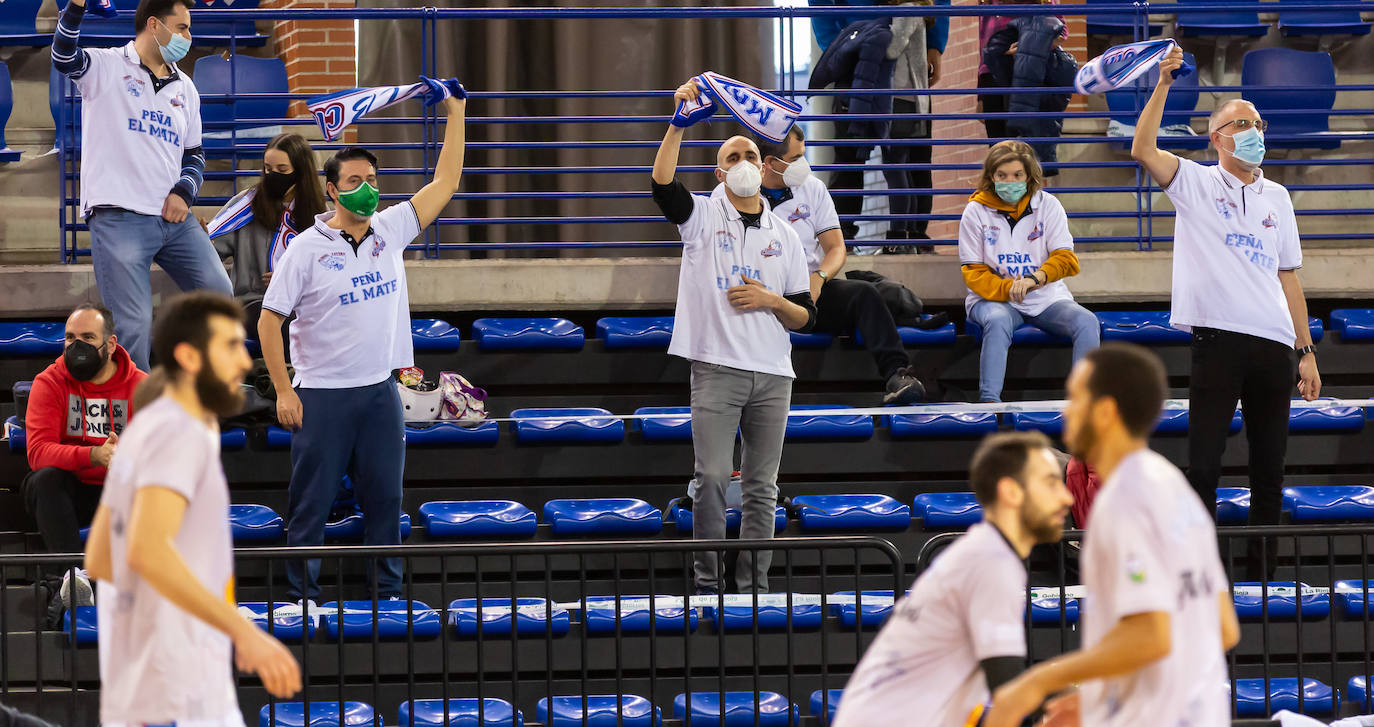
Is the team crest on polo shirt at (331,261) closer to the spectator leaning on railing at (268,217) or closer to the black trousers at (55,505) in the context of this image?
the spectator leaning on railing at (268,217)

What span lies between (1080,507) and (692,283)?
202cm

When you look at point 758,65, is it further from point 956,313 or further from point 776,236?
point 776,236

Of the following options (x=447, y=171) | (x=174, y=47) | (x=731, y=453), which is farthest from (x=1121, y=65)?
(x=174, y=47)

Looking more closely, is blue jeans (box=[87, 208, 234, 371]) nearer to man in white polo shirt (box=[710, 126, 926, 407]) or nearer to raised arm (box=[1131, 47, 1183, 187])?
man in white polo shirt (box=[710, 126, 926, 407])

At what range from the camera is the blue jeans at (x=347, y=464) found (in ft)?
23.0

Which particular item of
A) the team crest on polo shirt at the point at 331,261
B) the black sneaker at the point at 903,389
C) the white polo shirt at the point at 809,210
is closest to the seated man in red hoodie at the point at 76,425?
the team crest on polo shirt at the point at 331,261

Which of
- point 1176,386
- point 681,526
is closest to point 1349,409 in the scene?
point 1176,386

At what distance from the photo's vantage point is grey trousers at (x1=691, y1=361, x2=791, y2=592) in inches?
282

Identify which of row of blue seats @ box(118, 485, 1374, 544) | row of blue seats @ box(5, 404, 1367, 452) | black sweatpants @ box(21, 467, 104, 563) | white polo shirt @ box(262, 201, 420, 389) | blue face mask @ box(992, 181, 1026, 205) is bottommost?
row of blue seats @ box(118, 485, 1374, 544)

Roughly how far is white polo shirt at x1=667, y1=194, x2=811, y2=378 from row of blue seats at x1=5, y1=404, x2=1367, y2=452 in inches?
40.9

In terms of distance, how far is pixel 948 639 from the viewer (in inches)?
156

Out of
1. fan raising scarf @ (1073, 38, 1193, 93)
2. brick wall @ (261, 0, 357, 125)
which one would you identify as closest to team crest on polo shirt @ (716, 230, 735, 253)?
fan raising scarf @ (1073, 38, 1193, 93)

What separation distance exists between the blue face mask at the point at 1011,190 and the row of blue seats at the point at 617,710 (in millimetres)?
3068

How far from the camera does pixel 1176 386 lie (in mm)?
9414
